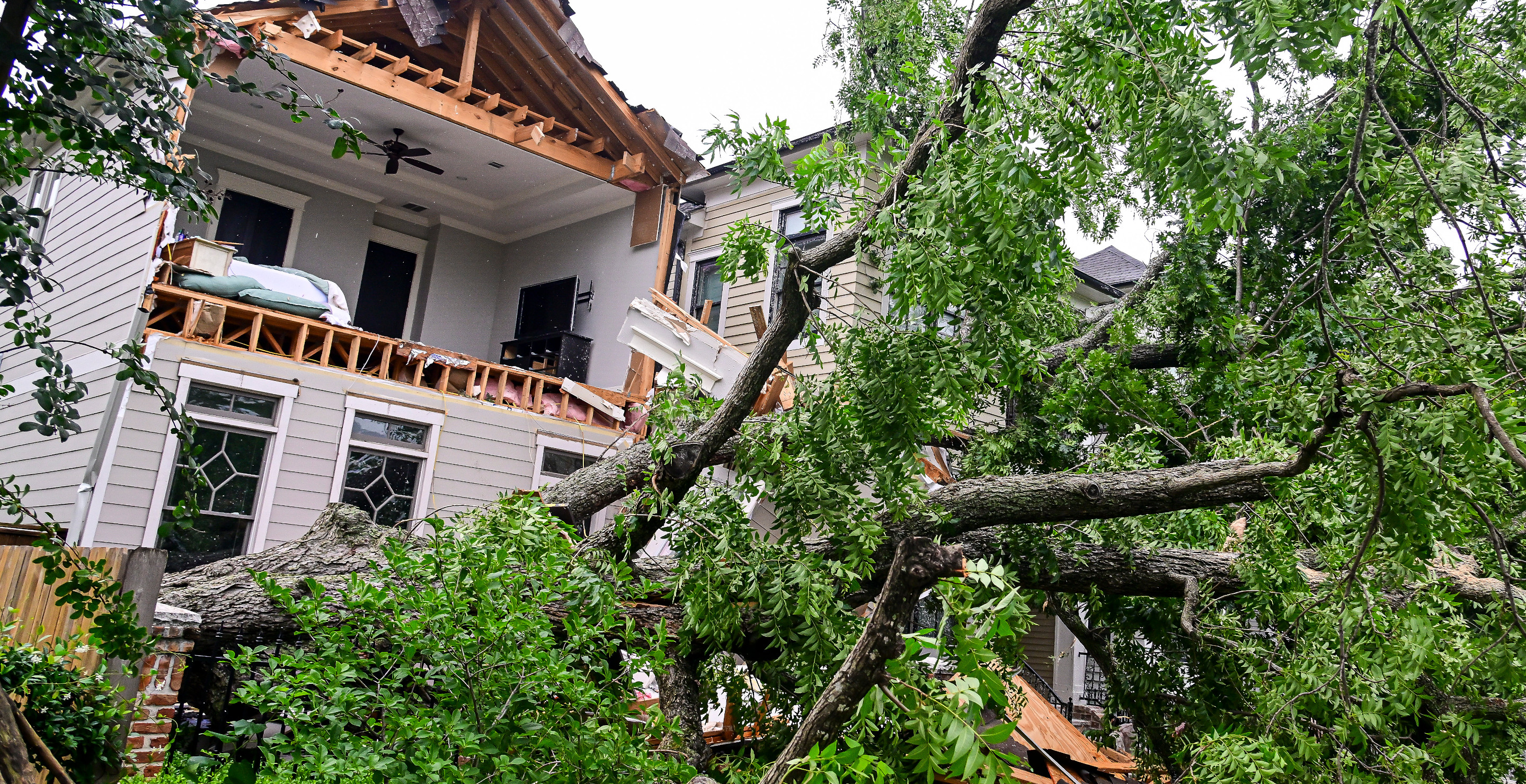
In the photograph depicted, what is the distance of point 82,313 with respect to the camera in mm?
9906

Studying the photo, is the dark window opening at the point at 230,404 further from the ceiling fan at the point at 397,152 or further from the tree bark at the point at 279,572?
the tree bark at the point at 279,572

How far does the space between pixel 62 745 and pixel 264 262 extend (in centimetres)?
905

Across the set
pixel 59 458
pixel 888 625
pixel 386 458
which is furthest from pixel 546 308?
pixel 888 625

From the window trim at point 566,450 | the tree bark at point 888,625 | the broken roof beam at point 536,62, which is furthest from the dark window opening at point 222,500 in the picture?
the tree bark at point 888,625

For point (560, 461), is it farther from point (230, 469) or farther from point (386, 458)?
point (230, 469)

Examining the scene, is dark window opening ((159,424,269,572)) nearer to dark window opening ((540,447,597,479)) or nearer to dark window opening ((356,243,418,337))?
dark window opening ((540,447,597,479))

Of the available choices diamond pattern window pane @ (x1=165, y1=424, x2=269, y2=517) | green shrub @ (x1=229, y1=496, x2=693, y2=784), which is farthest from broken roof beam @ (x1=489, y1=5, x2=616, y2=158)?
green shrub @ (x1=229, y1=496, x2=693, y2=784)

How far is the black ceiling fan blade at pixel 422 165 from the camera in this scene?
11.6m

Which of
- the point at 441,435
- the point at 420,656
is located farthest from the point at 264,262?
the point at 420,656

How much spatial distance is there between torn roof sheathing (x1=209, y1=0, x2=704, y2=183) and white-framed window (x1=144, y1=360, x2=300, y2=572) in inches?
154

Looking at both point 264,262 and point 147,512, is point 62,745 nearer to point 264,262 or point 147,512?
Answer: point 147,512

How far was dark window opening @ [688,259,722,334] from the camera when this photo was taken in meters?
13.6

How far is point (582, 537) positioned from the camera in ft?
19.3

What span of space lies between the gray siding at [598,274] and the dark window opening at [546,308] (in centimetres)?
9
